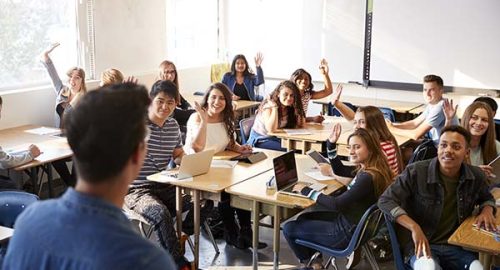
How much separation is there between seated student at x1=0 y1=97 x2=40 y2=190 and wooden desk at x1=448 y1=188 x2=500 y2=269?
3082mm

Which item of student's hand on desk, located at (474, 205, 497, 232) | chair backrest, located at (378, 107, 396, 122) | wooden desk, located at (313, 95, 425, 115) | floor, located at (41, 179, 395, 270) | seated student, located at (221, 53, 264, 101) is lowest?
floor, located at (41, 179, 395, 270)

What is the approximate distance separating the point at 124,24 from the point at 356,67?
3332mm

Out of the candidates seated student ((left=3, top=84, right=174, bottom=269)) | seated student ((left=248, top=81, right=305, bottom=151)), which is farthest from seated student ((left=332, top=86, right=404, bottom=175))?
seated student ((left=3, top=84, right=174, bottom=269))

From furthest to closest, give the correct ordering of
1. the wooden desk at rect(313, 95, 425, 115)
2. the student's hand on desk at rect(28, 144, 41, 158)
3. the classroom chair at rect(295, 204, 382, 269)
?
the wooden desk at rect(313, 95, 425, 115)
the student's hand on desk at rect(28, 144, 41, 158)
the classroom chair at rect(295, 204, 382, 269)

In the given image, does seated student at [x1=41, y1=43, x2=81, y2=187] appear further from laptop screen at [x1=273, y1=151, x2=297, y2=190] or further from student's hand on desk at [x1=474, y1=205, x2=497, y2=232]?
student's hand on desk at [x1=474, y1=205, x2=497, y2=232]

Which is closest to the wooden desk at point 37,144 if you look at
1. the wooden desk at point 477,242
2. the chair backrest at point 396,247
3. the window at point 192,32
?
the chair backrest at point 396,247

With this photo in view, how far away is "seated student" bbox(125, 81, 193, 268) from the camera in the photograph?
3963 mm

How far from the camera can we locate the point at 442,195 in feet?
10.8

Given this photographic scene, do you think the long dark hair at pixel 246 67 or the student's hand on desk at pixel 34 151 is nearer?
the student's hand on desk at pixel 34 151

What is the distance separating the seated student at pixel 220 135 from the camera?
4.65 meters

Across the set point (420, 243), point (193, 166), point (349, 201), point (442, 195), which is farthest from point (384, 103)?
point (420, 243)

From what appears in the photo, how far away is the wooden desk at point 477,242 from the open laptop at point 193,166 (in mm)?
1779

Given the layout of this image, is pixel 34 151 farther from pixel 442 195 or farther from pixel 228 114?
pixel 442 195

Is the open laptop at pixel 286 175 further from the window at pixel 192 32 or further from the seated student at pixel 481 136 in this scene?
the window at pixel 192 32
